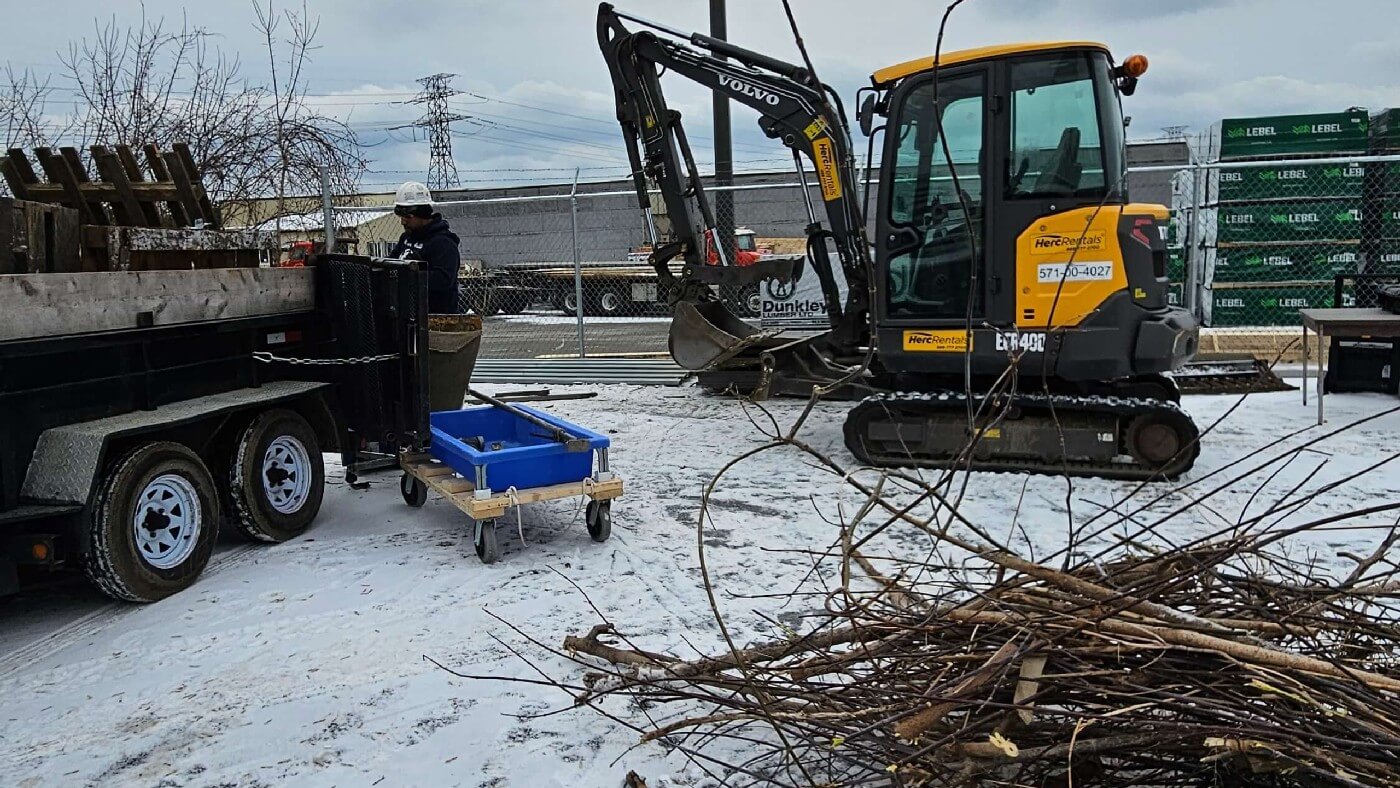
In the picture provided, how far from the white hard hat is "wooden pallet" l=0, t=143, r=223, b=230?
1473 millimetres

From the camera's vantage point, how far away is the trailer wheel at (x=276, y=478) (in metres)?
5.20

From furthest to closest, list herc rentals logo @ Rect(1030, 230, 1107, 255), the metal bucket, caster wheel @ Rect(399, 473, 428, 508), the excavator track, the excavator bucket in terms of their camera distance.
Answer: the excavator bucket, the metal bucket, the excavator track, herc rentals logo @ Rect(1030, 230, 1107, 255), caster wheel @ Rect(399, 473, 428, 508)

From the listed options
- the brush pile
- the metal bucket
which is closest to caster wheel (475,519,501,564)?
the metal bucket

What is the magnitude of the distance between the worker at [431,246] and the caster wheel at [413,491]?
1393mm

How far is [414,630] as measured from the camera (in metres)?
4.28

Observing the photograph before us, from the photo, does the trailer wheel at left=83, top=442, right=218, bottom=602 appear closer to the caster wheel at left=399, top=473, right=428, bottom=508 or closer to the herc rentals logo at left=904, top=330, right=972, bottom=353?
the caster wheel at left=399, top=473, right=428, bottom=508

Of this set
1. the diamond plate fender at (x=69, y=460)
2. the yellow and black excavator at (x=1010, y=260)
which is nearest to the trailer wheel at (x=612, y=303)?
the yellow and black excavator at (x=1010, y=260)

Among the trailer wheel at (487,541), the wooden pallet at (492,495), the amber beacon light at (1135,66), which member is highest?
the amber beacon light at (1135,66)

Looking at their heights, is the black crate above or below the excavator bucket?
below

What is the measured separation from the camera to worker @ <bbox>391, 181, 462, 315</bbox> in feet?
23.4

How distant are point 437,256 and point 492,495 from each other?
2672 mm

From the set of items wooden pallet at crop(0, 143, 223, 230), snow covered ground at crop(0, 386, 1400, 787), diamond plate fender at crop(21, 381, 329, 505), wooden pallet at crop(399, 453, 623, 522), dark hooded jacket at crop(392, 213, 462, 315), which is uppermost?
wooden pallet at crop(0, 143, 223, 230)

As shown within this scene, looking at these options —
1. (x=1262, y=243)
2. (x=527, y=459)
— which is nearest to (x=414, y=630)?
(x=527, y=459)

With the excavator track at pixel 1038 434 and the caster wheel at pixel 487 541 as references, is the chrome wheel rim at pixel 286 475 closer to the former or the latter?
the caster wheel at pixel 487 541
